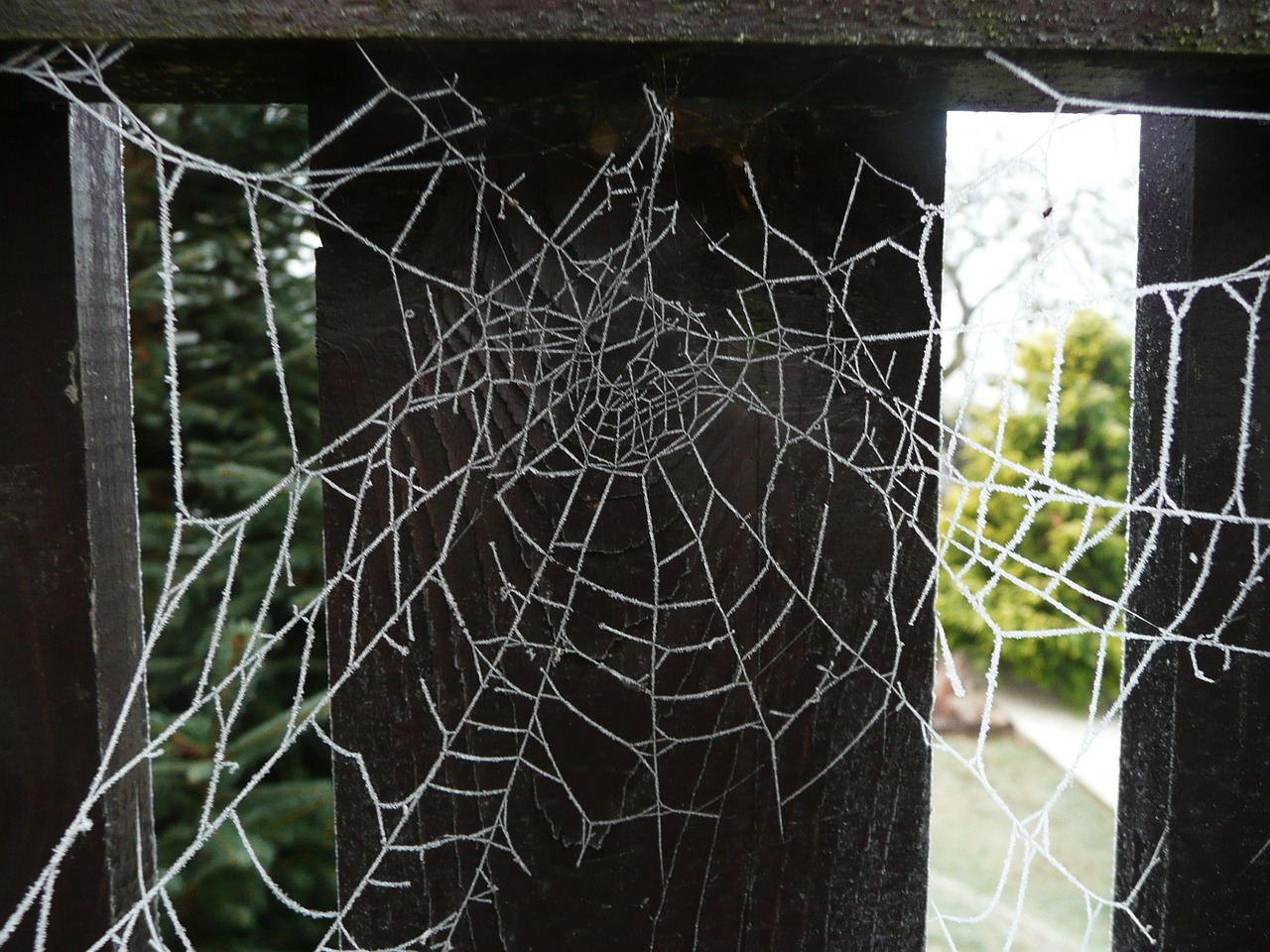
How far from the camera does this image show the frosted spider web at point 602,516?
2.39ft

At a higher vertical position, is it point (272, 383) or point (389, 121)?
point (389, 121)

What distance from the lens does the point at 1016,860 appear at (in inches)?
126

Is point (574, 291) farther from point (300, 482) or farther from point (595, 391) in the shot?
point (300, 482)

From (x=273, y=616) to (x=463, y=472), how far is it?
181cm

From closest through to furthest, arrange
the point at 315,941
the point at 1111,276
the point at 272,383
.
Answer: the point at 315,941, the point at 272,383, the point at 1111,276

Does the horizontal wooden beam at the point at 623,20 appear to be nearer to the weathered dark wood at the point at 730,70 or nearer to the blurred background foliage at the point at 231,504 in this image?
the weathered dark wood at the point at 730,70

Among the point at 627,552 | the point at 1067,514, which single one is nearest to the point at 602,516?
the point at 627,552

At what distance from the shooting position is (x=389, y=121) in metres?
0.71

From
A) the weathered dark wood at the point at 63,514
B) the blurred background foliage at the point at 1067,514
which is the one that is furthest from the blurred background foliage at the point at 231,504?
the blurred background foliage at the point at 1067,514

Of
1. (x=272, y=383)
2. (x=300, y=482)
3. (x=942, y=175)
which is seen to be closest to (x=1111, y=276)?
(x=272, y=383)

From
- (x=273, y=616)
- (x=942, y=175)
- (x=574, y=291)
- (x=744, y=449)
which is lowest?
(x=273, y=616)

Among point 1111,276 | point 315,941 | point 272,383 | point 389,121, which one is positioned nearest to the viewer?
point 389,121

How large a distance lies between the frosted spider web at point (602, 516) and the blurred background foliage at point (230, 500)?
1.17 meters

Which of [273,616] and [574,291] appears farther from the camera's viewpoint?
[273,616]
